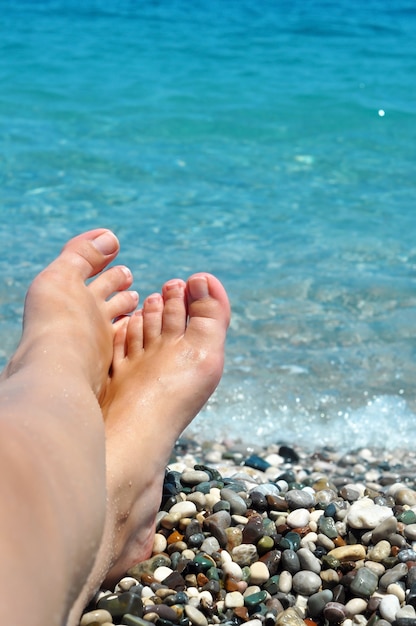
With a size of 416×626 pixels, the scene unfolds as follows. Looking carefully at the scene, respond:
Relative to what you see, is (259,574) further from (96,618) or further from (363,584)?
(96,618)

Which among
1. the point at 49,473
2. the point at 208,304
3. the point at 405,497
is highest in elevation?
the point at 49,473

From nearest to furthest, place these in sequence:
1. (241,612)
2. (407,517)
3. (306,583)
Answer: (241,612), (306,583), (407,517)

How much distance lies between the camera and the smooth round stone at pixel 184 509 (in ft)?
7.26

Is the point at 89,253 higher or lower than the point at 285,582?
higher

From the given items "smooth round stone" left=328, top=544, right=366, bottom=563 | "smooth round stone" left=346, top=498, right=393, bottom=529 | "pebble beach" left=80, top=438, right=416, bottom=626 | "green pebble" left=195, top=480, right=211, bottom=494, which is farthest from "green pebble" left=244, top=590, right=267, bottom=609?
"green pebble" left=195, top=480, right=211, bottom=494

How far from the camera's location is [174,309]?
282 cm

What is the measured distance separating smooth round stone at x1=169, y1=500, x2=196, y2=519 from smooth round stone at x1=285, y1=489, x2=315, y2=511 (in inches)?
9.5

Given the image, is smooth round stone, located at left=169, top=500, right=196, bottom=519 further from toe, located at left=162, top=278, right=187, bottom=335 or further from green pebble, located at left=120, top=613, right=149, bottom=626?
toe, located at left=162, top=278, right=187, bottom=335

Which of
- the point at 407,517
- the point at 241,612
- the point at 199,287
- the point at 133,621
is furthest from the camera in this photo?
the point at 199,287

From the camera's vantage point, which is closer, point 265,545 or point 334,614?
point 334,614

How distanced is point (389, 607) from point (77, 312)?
124 centimetres

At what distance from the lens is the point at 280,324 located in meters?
3.97

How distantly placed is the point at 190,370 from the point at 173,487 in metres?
0.36

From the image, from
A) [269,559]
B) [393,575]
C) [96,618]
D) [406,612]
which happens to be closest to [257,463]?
[269,559]
